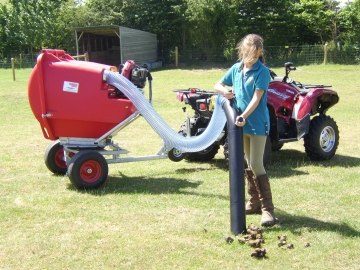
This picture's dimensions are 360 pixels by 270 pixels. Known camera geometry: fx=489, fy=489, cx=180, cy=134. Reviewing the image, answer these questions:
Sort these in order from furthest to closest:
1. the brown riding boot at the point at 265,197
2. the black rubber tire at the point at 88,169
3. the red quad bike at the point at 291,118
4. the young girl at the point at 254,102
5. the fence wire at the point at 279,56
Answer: the fence wire at the point at 279,56 < the red quad bike at the point at 291,118 < the black rubber tire at the point at 88,169 < the brown riding boot at the point at 265,197 < the young girl at the point at 254,102

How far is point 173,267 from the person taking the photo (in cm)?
388

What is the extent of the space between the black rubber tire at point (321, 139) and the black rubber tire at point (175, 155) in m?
1.93

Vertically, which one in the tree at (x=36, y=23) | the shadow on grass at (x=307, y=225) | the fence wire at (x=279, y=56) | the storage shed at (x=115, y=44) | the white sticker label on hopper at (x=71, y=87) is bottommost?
the shadow on grass at (x=307, y=225)

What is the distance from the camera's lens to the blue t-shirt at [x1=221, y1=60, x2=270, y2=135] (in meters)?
4.52

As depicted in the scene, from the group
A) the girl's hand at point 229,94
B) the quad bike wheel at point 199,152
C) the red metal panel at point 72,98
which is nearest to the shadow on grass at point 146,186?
the red metal panel at point 72,98

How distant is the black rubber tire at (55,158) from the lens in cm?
682

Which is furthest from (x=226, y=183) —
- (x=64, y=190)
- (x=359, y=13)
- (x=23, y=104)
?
(x=359, y=13)

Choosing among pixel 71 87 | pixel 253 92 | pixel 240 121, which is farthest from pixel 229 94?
pixel 71 87

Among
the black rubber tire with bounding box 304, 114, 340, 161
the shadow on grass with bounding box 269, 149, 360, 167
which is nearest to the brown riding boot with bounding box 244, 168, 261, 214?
the shadow on grass with bounding box 269, 149, 360, 167

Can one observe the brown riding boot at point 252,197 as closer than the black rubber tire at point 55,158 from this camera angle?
Yes

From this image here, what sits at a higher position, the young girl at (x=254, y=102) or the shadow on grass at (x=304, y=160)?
the young girl at (x=254, y=102)

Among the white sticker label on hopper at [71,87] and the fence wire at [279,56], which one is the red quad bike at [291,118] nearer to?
the white sticker label on hopper at [71,87]

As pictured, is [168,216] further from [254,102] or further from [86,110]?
[86,110]

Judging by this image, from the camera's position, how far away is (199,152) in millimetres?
7727
